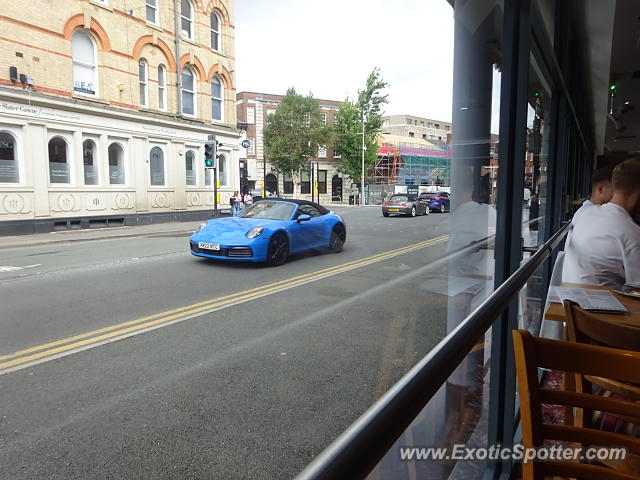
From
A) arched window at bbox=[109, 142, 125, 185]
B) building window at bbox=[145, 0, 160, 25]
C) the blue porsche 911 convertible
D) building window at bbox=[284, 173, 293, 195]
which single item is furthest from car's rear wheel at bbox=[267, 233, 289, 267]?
building window at bbox=[284, 173, 293, 195]

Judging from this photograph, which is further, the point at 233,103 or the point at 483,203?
the point at 233,103

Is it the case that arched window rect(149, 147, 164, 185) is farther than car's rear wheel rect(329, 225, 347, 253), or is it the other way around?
arched window rect(149, 147, 164, 185)

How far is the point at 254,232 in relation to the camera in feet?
26.1

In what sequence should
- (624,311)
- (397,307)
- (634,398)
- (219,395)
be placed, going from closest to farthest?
1. (634,398)
2. (624,311)
3. (219,395)
4. (397,307)

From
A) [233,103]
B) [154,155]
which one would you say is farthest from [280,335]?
[233,103]

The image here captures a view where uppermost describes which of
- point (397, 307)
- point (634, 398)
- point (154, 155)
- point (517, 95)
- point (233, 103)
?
point (233, 103)

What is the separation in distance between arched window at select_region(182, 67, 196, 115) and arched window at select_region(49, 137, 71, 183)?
6.51 metres

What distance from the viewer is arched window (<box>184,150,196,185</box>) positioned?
69.0 ft

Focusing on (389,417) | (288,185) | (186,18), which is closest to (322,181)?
(288,185)

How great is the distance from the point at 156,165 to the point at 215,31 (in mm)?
7649

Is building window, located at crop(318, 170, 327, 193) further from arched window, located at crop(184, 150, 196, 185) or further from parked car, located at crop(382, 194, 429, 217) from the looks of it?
parked car, located at crop(382, 194, 429, 217)

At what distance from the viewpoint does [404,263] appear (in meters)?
8.95

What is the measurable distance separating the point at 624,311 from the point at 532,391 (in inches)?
49.3

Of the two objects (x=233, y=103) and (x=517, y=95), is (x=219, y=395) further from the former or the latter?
(x=233, y=103)
